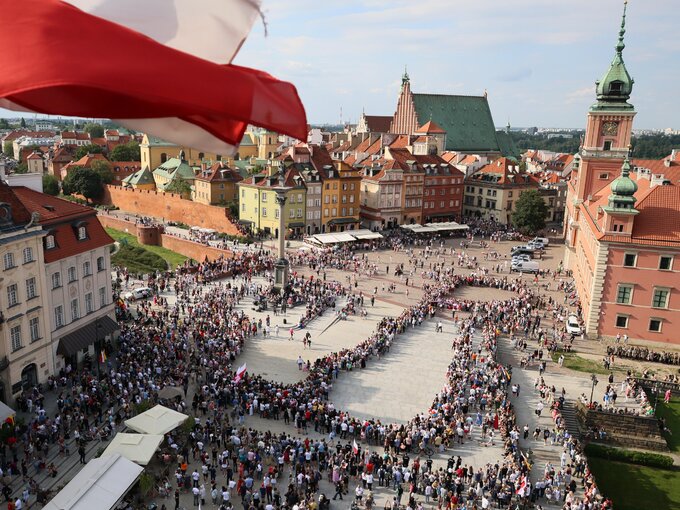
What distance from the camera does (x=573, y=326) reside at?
131 ft

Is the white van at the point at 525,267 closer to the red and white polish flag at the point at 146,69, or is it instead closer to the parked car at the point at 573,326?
the parked car at the point at 573,326

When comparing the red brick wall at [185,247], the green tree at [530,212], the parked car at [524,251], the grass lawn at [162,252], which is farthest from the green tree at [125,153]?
the parked car at [524,251]

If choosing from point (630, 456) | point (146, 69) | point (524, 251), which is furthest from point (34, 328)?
point (524, 251)

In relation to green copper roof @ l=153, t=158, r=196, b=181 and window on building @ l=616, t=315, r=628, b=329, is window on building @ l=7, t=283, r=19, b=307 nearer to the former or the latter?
window on building @ l=616, t=315, r=628, b=329

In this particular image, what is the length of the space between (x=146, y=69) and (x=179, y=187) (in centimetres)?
7909

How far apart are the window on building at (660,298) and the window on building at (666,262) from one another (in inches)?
56.3

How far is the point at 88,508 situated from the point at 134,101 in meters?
16.1

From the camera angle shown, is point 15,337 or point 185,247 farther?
point 185,247

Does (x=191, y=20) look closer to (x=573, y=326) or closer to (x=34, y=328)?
(x=34, y=328)

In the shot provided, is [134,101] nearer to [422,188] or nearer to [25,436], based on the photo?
[25,436]

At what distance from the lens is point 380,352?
3459 cm

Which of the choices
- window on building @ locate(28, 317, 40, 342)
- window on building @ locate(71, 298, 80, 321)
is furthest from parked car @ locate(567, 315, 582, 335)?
window on building @ locate(28, 317, 40, 342)

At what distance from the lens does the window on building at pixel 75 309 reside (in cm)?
3112

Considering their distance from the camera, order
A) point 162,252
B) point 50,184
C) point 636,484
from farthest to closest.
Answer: point 50,184 < point 162,252 < point 636,484
